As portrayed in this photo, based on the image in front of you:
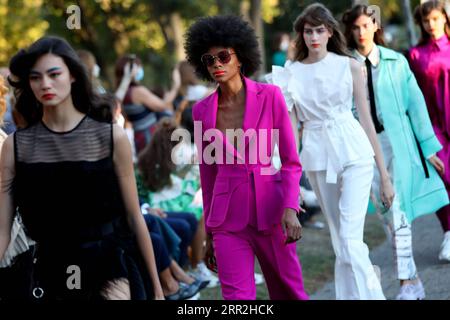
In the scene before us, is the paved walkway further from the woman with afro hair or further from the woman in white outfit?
the woman with afro hair

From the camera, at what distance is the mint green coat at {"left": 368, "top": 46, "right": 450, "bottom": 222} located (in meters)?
7.75

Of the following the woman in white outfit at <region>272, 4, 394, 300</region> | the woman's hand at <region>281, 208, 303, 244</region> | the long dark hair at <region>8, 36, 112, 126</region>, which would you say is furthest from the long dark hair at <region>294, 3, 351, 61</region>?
the long dark hair at <region>8, 36, 112, 126</region>

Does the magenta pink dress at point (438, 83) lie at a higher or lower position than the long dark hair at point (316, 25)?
lower

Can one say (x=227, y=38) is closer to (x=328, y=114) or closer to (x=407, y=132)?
(x=328, y=114)

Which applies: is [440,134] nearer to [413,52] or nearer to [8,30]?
[413,52]

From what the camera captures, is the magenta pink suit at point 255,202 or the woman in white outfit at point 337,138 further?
the woman in white outfit at point 337,138

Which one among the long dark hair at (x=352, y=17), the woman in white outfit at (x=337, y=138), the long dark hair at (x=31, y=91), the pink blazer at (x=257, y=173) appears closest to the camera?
the long dark hair at (x=31, y=91)

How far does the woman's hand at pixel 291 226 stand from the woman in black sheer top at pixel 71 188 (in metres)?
0.91

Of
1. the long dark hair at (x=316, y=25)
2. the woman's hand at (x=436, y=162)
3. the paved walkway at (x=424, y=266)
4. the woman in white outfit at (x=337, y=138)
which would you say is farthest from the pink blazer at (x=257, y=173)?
the woman's hand at (x=436, y=162)

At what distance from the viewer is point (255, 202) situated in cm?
571

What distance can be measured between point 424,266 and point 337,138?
237 centimetres

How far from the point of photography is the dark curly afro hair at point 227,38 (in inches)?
236

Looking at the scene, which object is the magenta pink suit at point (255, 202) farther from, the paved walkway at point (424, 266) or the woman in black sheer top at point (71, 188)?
the paved walkway at point (424, 266)
